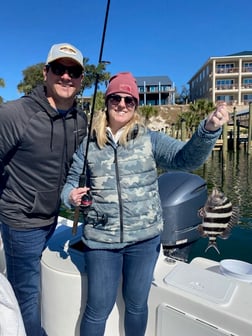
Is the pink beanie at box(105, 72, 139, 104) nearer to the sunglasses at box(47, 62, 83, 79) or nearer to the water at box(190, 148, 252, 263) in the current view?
the sunglasses at box(47, 62, 83, 79)

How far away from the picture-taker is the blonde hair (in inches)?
73.4

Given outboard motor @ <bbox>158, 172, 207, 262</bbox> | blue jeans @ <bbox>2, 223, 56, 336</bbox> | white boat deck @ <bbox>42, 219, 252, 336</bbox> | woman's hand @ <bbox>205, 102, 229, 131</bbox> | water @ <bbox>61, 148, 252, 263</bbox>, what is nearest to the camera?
woman's hand @ <bbox>205, 102, 229, 131</bbox>

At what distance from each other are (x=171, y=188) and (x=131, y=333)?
1.49 meters

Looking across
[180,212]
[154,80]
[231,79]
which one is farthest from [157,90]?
[180,212]

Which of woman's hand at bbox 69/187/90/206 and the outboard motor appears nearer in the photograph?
woman's hand at bbox 69/187/90/206

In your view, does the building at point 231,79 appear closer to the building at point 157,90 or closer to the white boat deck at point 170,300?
the building at point 157,90

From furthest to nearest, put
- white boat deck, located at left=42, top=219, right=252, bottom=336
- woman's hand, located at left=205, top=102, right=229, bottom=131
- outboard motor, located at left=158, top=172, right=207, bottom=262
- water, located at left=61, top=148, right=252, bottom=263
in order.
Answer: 1. water, located at left=61, top=148, right=252, bottom=263
2. outboard motor, located at left=158, top=172, right=207, bottom=262
3. white boat deck, located at left=42, top=219, right=252, bottom=336
4. woman's hand, located at left=205, top=102, right=229, bottom=131

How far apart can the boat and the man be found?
172 millimetres

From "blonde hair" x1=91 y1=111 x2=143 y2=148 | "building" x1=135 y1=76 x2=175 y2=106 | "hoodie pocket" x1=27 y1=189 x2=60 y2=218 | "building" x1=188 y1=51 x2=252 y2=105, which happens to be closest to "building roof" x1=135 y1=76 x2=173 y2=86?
"building" x1=135 y1=76 x2=175 y2=106

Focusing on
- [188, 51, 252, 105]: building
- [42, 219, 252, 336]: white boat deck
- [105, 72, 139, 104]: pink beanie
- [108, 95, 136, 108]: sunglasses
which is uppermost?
[188, 51, 252, 105]: building

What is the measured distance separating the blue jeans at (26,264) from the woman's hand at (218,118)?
1.28 m

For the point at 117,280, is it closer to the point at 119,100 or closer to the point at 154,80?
the point at 119,100

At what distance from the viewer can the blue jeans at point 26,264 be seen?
195 centimetres

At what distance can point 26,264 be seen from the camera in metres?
1.98
